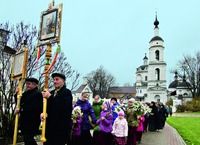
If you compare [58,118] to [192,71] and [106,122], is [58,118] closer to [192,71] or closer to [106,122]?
[106,122]

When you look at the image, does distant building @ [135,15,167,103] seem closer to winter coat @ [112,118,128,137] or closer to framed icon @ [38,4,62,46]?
winter coat @ [112,118,128,137]

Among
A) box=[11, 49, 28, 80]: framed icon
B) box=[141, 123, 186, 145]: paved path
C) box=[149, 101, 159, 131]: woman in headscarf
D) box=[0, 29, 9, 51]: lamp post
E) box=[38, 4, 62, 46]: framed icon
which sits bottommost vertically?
box=[141, 123, 186, 145]: paved path

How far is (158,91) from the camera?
299 ft

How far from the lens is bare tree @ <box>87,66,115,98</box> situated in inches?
3280

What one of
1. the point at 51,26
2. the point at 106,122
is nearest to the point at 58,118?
the point at 51,26

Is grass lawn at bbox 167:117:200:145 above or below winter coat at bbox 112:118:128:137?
below

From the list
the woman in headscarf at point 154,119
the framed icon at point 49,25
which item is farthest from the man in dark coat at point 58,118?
the woman in headscarf at point 154,119

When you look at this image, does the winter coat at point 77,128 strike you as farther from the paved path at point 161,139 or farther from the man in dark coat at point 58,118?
the paved path at point 161,139

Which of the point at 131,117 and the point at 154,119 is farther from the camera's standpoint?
the point at 154,119

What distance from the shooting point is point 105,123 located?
912 cm

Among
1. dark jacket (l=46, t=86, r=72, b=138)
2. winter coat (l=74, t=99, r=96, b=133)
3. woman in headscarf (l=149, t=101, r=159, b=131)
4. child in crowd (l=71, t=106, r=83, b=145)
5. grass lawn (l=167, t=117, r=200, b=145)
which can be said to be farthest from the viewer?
woman in headscarf (l=149, t=101, r=159, b=131)

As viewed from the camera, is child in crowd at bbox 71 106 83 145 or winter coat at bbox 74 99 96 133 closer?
child in crowd at bbox 71 106 83 145

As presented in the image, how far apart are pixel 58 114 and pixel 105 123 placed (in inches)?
157

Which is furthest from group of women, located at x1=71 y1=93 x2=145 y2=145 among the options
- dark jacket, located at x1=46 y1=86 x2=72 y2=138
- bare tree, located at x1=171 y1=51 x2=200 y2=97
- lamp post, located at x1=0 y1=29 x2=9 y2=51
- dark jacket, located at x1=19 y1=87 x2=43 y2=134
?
bare tree, located at x1=171 y1=51 x2=200 y2=97
